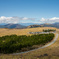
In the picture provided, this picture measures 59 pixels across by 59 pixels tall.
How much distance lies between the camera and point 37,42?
1224 inches

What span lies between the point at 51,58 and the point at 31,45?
14.5 metres

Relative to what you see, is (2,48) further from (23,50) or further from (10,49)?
(23,50)

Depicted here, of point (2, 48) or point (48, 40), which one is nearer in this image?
point (2, 48)

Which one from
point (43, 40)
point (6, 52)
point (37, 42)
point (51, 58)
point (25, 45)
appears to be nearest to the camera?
point (51, 58)

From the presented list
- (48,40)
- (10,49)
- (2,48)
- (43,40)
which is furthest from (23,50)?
(48,40)

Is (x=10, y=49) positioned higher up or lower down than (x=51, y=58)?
lower down

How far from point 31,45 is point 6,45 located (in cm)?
830

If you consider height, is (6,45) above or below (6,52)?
above

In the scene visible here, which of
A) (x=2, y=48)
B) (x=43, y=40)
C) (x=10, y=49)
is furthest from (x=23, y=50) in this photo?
(x=43, y=40)

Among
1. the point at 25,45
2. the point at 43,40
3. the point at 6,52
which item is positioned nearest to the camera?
the point at 6,52

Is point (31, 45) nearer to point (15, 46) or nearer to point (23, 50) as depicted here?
point (23, 50)

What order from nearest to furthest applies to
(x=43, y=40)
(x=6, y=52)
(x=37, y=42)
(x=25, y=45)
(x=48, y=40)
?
(x=6, y=52), (x=25, y=45), (x=37, y=42), (x=43, y=40), (x=48, y=40)

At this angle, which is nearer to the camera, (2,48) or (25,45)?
(2,48)

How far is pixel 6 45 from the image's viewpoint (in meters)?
24.9
